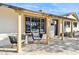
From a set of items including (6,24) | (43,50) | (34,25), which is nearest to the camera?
(43,50)

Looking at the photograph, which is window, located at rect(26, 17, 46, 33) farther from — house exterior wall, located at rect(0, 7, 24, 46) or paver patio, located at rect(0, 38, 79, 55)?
paver patio, located at rect(0, 38, 79, 55)

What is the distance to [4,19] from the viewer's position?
16391mm

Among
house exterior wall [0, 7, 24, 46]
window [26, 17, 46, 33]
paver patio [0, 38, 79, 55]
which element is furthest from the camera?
window [26, 17, 46, 33]

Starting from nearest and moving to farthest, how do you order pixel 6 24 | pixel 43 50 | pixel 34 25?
1. pixel 43 50
2. pixel 6 24
3. pixel 34 25

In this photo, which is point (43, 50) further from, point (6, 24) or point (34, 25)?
point (34, 25)

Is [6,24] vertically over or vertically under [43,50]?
over

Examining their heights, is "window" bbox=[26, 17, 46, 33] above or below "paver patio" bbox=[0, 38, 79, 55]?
above

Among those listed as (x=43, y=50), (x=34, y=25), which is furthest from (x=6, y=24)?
(x=34, y=25)

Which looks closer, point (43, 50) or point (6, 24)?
point (43, 50)

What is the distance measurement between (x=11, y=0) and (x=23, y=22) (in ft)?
23.3

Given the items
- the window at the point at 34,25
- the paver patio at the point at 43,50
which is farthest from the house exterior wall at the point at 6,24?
the window at the point at 34,25

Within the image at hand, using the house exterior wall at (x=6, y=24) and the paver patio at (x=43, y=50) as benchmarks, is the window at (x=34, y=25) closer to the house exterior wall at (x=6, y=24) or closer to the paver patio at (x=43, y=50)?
the house exterior wall at (x=6, y=24)

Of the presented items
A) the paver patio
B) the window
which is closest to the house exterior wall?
the paver patio

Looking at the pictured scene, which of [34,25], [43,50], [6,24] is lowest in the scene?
[43,50]
